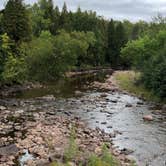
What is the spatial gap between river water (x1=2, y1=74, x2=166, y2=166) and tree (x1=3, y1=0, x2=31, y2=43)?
8.42 metres

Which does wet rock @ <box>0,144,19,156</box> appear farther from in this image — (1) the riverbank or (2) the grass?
(2) the grass

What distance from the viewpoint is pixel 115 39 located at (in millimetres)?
105625

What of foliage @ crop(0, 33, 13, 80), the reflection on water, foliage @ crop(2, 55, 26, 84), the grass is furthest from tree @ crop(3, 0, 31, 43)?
the grass

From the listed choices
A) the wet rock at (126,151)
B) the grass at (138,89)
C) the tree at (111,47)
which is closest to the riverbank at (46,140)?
the wet rock at (126,151)

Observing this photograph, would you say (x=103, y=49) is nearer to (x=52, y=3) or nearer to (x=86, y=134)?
(x=52, y=3)

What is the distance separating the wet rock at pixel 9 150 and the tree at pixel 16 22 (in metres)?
32.9

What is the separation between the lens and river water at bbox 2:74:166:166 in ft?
84.2

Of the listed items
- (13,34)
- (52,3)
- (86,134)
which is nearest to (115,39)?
(52,3)

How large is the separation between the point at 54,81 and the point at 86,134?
111 ft

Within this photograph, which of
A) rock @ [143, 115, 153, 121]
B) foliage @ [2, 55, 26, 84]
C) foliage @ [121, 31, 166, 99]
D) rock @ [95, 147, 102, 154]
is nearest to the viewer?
rock @ [95, 147, 102, 154]

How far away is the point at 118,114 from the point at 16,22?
24751 mm

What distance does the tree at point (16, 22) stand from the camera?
181ft

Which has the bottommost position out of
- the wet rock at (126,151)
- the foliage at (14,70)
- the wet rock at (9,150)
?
the wet rock at (126,151)

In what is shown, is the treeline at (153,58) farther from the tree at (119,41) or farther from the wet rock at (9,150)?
the tree at (119,41)
